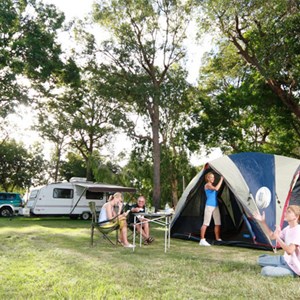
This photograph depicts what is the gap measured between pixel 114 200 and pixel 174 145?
15.5 m

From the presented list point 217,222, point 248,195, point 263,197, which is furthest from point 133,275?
point 217,222

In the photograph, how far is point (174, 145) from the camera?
2242cm

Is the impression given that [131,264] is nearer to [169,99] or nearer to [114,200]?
[114,200]

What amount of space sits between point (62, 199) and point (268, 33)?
36.4 ft

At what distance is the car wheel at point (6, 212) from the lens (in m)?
17.5

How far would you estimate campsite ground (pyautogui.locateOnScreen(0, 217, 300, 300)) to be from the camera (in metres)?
3.41

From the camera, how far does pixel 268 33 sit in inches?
468

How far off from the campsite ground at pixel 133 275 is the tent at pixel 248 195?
2.73ft

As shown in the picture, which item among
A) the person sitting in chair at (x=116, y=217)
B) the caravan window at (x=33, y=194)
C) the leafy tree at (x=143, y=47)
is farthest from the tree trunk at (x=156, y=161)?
the person sitting in chair at (x=116, y=217)

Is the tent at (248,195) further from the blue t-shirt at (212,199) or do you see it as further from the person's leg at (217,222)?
the blue t-shirt at (212,199)

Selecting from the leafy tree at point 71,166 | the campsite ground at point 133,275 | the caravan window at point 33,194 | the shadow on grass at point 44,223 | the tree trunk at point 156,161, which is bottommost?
the campsite ground at point 133,275

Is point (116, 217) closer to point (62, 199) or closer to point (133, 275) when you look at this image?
point (133, 275)

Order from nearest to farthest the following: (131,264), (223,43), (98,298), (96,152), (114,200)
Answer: (98,298)
(131,264)
(114,200)
(223,43)
(96,152)

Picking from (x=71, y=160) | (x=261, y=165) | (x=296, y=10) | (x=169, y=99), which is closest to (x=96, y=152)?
(x=169, y=99)
